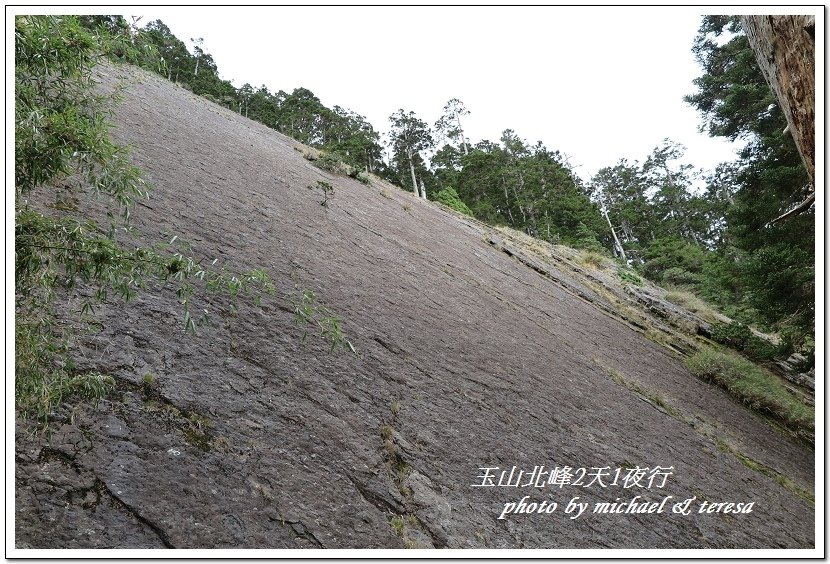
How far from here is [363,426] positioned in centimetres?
438

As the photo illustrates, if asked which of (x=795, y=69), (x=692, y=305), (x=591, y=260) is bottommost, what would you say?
(x=692, y=305)

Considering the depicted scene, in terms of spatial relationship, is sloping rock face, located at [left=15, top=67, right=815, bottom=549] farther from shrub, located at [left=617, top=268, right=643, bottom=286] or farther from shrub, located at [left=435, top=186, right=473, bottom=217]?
shrub, located at [left=435, top=186, right=473, bottom=217]

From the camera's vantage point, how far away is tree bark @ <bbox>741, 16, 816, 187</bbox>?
11.3ft

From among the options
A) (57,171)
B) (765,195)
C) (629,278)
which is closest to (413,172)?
(629,278)

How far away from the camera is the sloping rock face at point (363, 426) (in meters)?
3.13

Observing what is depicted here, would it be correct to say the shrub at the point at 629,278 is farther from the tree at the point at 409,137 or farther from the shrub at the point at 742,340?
the tree at the point at 409,137

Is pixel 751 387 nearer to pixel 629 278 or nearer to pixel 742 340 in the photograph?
pixel 742 340

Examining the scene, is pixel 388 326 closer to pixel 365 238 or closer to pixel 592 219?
pixel 365 238

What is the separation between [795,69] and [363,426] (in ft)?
14.8

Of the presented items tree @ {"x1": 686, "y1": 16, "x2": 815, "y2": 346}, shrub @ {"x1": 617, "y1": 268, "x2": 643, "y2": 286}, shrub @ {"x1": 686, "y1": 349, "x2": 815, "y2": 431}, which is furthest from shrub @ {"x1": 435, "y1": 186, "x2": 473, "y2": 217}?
shrub @ {"x1": 686, "y1": 349, "x2": 815, "y2": 431}

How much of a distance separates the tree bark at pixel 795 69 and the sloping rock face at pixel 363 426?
3.60m

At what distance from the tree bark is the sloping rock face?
11.8 feet

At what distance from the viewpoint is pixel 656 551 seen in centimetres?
406

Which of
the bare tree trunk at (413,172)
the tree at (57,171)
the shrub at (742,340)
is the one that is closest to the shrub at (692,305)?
the shrub at (742,340)
